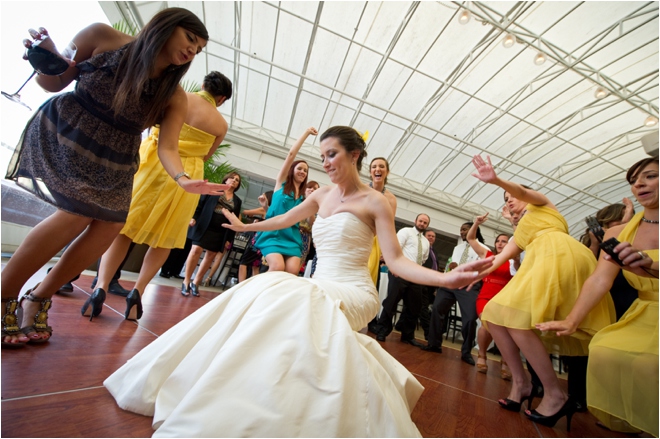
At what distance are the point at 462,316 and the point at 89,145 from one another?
450 centimetres

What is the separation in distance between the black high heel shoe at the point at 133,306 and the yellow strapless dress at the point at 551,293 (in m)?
2.31

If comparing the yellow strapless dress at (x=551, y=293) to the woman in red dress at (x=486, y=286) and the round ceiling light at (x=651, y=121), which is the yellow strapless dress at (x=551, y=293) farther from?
the round ceiling light at (x=651, y=121)

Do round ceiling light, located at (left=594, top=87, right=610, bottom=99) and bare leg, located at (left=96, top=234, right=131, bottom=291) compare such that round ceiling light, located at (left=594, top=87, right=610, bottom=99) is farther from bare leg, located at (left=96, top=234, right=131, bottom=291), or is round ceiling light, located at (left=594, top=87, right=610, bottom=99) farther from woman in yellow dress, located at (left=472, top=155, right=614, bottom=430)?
bare leg, located at (left=96, top=234, right=131, bottom=291)

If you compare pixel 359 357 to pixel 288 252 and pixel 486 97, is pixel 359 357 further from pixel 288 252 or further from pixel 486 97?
pixel 486 97

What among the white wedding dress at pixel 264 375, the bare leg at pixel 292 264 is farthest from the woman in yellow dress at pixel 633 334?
the bare leg at pixel 292 264

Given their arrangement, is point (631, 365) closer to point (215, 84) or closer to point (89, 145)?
point (89, 145)

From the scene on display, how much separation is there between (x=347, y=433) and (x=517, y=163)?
14472 mm

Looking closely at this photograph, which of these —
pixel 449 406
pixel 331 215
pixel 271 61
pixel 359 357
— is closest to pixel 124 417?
pixel 359 357

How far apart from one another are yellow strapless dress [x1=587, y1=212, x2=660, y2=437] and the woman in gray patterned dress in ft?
6.55

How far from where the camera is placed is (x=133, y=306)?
6.66 feet

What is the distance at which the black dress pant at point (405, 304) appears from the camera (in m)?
4.30

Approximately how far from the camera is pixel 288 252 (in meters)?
2.89

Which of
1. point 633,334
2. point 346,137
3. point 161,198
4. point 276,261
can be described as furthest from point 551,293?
point 161,198

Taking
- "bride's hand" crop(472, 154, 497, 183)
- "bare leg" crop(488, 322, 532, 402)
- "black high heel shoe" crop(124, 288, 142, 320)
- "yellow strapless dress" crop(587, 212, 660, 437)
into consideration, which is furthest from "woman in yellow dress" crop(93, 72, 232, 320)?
"yellow strapless dress" crop(587, 212, 660, 437)
